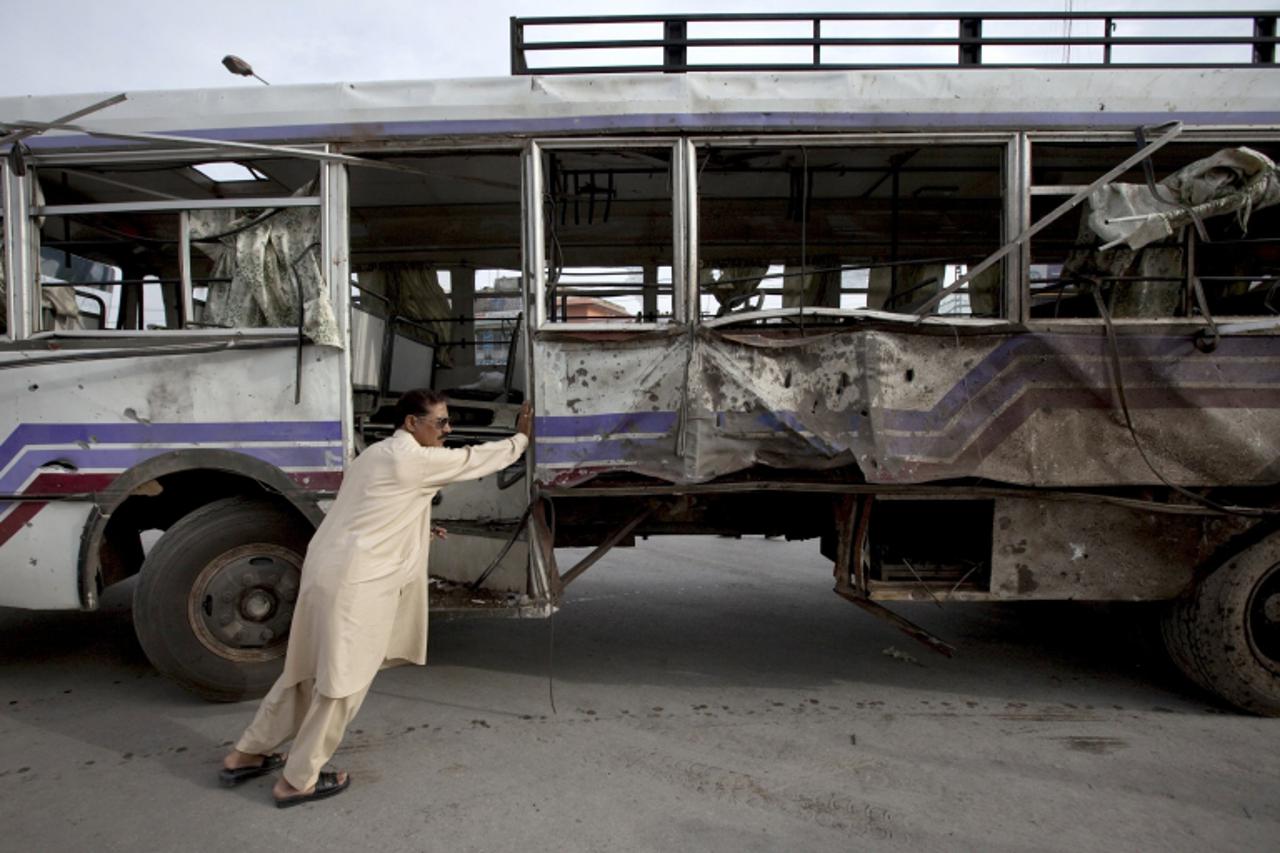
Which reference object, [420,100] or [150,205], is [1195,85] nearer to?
[420,100]

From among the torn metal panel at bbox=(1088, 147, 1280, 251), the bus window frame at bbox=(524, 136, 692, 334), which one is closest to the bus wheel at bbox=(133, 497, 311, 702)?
the bus window frame at bbox=(524, 136, 692, 334)

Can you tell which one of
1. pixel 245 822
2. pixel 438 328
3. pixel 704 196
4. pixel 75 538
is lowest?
pixel 245 822

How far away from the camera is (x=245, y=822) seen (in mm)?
2908

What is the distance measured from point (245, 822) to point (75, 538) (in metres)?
1.84

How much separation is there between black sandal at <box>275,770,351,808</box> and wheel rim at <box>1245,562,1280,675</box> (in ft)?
13.7

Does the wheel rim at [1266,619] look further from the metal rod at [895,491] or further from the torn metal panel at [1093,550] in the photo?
the metal rod at [895,491]

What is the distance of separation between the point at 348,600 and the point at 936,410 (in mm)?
2699

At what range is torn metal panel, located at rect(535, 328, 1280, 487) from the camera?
3.79 metres

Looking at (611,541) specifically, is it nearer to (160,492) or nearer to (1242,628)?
(160,492)

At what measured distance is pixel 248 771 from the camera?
10.4 feet

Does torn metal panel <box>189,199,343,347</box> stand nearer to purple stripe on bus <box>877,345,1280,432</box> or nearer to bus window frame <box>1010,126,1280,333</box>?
purple stripe on bus <box>877,345,1280,432</box>

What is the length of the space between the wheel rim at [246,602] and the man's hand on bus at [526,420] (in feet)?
4.34

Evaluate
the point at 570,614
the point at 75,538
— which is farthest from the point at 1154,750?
the point at 75,538

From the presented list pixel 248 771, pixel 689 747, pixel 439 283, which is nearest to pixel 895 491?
pixel 689 747
